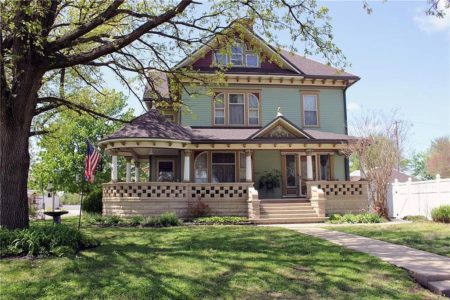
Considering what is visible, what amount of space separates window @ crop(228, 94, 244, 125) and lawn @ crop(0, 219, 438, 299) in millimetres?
12928

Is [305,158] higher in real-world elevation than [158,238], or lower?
higher

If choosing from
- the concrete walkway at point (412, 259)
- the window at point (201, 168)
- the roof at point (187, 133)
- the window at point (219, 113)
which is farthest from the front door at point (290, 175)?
the concrete walkway at point (412, 259)

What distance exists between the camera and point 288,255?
349 inches

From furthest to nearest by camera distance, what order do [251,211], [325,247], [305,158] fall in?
1. [305,158]
2. [251,211]
3. [325,247]

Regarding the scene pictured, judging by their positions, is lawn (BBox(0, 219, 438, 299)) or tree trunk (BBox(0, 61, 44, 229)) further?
tree trunk (BBox(0, 61, 44, 229))

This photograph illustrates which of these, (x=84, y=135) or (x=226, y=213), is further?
(x=84, y=135)

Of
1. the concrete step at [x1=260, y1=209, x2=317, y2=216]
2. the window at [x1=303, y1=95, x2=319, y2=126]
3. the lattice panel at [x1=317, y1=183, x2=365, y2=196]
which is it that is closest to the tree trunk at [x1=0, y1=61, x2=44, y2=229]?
the concrete step at [x1=260, y1=209, x2=317, y2=216]

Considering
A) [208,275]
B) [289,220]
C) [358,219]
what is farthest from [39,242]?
[358,219]

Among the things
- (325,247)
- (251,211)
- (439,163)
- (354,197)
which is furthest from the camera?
(439,163)

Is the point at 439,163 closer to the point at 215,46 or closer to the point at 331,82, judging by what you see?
the point at 331,82

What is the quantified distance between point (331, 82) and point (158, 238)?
1489 centimetres

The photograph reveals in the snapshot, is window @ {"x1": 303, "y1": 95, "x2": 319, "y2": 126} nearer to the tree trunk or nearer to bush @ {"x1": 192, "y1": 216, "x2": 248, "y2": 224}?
bush @ {"x1": 192, "y1": 216, "x2": 248, "y2": 224}

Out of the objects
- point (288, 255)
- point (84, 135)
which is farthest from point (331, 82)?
point (84, 135)

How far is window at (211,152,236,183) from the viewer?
21.6 meters
